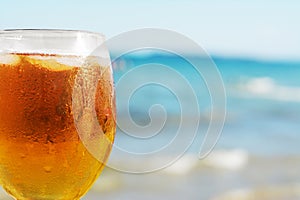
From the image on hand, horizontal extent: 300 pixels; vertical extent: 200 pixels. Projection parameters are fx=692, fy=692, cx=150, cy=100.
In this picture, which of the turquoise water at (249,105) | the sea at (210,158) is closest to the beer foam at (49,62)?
the sea at (210,158)

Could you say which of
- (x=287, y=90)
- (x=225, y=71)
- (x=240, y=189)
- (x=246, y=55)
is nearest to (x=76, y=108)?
(x=240, y=189)

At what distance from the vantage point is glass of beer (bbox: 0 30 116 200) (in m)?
0.83

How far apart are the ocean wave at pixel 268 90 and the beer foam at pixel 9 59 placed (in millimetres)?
9918

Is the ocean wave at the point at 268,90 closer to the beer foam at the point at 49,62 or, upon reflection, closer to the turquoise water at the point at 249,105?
the turquoise water at the point at 249,105

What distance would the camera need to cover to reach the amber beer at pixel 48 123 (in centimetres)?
83

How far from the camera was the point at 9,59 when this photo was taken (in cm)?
86

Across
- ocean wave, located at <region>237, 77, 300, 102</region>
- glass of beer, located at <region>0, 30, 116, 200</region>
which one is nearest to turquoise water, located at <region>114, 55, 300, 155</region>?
ocean wave, located at <region>237, 77, 300, 102</region>

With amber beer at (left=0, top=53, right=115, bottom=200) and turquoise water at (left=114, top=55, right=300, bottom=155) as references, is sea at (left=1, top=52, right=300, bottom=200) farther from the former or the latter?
amber beer at (left=0, top=53, right=115, bottom=200)

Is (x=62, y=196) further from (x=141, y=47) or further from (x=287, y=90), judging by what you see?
(x=287, y=90)

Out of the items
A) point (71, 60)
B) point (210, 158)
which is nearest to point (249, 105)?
point (210, 158)

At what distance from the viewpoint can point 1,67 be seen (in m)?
0.87

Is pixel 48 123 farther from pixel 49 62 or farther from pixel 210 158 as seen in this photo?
pixel 210 158

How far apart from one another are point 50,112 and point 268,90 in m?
11.1

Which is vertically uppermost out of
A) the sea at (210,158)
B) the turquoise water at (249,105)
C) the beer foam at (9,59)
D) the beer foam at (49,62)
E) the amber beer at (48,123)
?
the turquoise water at (249,105)
